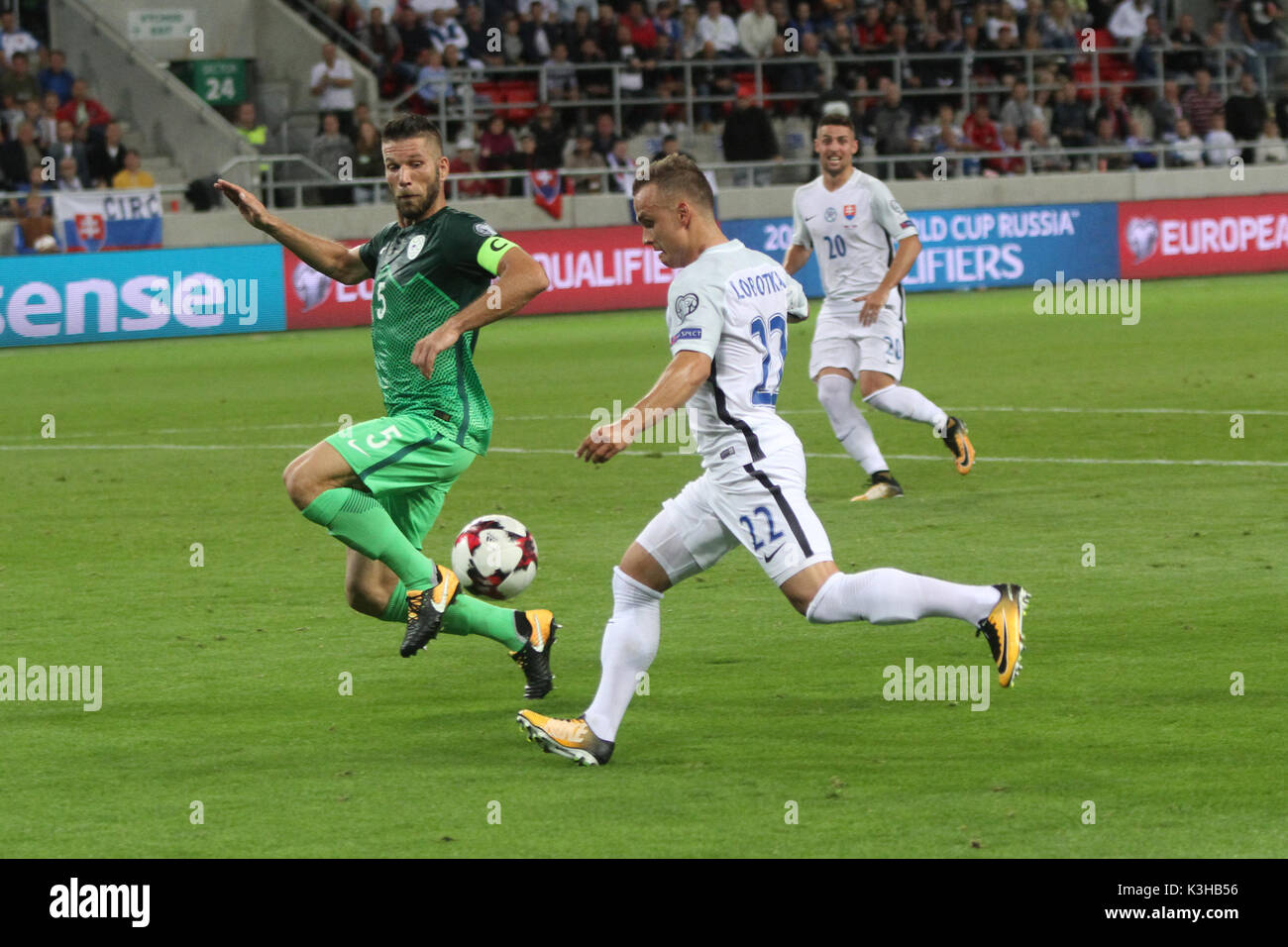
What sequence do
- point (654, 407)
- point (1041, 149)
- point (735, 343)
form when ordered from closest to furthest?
point (654, 407) → point (735, 343) → point (1041, 149)

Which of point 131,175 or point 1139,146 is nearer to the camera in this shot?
point 131,175

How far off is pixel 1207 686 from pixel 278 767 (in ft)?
11.1

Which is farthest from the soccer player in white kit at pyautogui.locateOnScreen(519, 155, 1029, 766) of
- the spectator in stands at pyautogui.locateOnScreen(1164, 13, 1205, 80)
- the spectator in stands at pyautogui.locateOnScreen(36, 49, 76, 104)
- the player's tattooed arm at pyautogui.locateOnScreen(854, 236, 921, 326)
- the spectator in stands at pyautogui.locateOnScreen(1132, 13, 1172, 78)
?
the spectator in stands at pyautogui.locateOnScreen(1164, 13, 1205, 80)

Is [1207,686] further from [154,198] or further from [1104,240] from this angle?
[1104,240]

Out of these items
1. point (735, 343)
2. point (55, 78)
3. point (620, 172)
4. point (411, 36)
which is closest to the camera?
point (735, 343)

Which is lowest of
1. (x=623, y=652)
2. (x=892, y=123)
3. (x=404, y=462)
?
(x=623, y=652)

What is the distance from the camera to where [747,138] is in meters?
29.3

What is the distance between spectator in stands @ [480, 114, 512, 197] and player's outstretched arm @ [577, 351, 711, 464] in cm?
2317

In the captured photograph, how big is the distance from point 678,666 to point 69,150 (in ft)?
66.2

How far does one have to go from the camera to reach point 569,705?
703cm

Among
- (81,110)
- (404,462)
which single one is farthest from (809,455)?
(81,110)

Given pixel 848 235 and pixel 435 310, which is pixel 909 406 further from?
pixel 435 310

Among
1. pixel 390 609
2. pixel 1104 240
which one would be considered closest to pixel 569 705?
pixel 390 609

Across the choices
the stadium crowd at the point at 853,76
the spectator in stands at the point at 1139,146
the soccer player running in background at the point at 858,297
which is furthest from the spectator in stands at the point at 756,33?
the soccer player running in background at the point at 858,297
